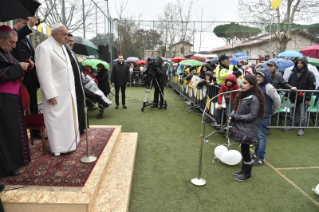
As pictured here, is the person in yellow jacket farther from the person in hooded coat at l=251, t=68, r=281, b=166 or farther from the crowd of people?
the person in hooded coat at l=251, t=68, r=281, b=166

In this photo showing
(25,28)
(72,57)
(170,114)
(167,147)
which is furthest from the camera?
(170,114)

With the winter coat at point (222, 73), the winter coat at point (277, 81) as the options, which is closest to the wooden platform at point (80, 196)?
the winter coat at point (222, 73)

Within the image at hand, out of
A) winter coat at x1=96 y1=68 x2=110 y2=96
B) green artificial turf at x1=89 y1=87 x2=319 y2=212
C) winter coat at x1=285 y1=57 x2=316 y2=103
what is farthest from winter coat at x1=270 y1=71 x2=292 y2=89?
winter coat at x1=96 y1=68 x2=110 y2=96

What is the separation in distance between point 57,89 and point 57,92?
0.04 metres

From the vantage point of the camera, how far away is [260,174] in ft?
11.7

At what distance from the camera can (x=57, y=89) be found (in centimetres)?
304

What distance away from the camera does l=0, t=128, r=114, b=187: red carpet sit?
2.50 meters

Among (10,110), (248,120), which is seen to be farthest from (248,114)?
(10,110)

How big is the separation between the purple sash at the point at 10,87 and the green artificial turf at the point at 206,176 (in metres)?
1.89

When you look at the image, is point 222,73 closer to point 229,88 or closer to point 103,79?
point 229,88

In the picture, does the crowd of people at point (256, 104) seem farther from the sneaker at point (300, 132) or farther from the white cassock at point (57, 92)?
the white cassock at point (57, 92)

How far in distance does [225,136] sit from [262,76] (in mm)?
1849

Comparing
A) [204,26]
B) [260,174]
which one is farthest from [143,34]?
[260,174]

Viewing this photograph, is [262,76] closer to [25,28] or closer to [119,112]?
[25,28]
